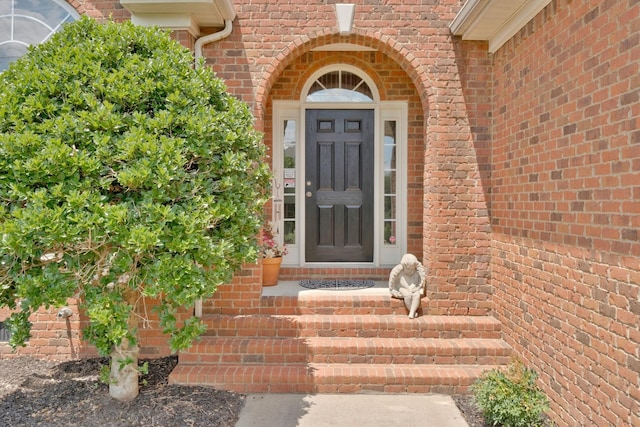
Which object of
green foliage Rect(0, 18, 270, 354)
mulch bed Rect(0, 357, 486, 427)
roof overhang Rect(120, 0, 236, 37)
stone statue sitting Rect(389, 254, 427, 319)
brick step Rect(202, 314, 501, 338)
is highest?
roof overhang Rect(120, 0, 236, 37)

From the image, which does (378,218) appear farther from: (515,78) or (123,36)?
(123,36)

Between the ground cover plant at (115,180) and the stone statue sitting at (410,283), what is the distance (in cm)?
177

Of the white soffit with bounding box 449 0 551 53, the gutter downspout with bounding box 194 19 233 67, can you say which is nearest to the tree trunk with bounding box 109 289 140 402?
the gutter downspout with bounding box 194 19 233 67

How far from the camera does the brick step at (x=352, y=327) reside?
4.14m

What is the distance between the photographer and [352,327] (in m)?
4.14

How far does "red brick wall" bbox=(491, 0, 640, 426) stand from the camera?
2488 mm

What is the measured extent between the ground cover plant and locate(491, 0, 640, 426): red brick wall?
235 cm

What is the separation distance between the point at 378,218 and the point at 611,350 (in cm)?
315

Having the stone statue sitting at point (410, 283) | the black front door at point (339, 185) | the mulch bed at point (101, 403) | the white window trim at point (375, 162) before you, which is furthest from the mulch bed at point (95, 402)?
the black front door at point (339, 185)

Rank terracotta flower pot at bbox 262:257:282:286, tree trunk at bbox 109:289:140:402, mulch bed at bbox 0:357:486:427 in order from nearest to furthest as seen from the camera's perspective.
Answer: mulch bed at bbox 0:357:486:427, tree trunk at bbox 109:289:140:402, terracotta flower pot at bbox 262:257:282:286

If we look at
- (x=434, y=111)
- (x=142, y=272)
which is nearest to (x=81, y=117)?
(x=142, y=272)

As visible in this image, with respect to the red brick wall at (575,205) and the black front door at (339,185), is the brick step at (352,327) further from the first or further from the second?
the black front door at (339,185)

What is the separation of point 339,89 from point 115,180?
10.9ft

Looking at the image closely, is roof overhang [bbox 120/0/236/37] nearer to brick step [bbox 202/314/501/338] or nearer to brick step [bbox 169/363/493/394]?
brick step [bbox 202/314/501/338]
